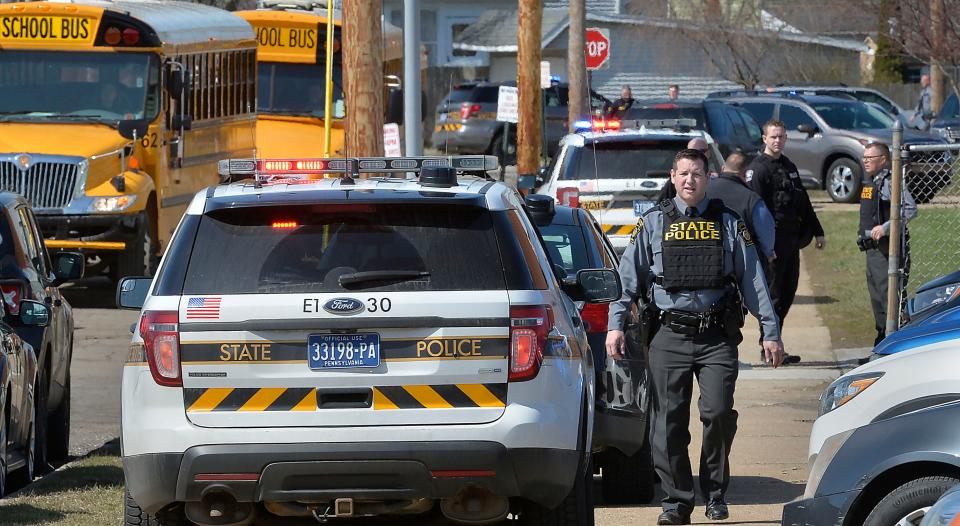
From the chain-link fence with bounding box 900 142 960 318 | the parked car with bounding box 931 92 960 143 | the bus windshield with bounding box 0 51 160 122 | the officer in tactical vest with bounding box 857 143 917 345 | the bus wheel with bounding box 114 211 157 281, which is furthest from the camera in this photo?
the parked car with bounding box 931 92 960 143

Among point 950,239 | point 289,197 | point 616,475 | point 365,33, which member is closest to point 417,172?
point 289,197

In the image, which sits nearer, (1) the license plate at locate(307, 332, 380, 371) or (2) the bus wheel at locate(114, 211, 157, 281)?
(1) the license plate at locate(307, 332, 380, 371)

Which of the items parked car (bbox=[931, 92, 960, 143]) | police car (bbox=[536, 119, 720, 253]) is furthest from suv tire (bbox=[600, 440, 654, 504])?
parked car (bbox=[931, 92, 960, 143])

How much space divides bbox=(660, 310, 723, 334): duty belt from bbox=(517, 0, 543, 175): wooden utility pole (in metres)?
13.0

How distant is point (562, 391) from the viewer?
6.09 meters

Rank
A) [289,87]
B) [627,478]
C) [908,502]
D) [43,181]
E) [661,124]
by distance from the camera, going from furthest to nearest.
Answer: [289,87] → [43,181] → [661,124] → [627,478] → [908,502]

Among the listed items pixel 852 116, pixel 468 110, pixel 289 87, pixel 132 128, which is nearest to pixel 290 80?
pixel 289 87

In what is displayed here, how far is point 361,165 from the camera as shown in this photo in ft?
22.6

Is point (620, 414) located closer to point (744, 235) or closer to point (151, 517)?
point (744, 235)

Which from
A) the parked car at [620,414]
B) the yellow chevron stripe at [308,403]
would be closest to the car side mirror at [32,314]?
the parked car at [620,414]

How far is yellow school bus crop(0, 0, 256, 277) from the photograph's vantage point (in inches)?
691

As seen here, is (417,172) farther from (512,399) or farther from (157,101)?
(157,101)

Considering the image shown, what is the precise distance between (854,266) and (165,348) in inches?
637

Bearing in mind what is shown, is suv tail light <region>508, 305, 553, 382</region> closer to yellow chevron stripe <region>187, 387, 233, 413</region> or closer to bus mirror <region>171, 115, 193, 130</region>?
yellow chevron stripe <region>187, 387, 233, 413</region>
